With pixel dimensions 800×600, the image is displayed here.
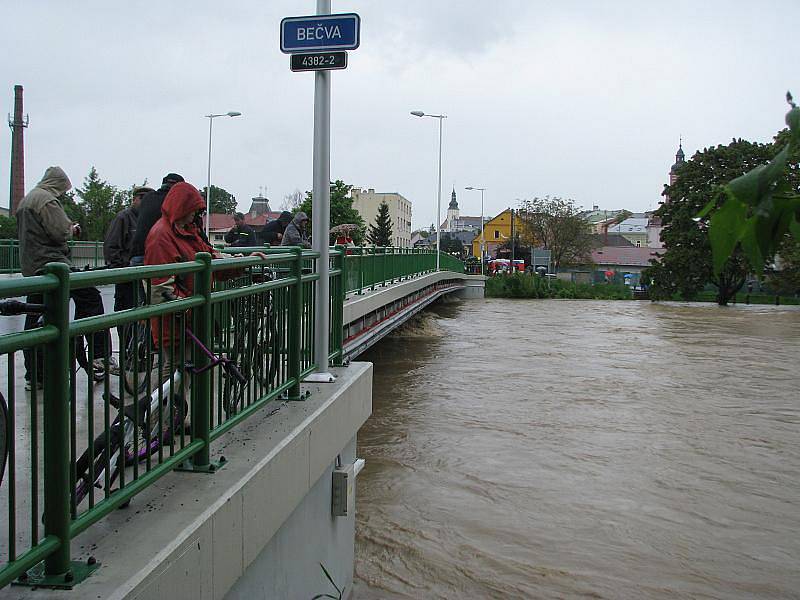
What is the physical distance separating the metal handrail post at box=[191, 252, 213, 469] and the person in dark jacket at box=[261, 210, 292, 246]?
25.0ft

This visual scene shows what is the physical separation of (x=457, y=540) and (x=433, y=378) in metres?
9.86

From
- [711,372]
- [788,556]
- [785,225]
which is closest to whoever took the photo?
[785,225]

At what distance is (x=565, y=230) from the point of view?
80.5m

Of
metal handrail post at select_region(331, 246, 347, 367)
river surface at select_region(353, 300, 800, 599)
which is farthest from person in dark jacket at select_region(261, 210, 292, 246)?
metal handrail post at select_region(331, 246, 347, 367)

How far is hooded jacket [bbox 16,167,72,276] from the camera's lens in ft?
19.9

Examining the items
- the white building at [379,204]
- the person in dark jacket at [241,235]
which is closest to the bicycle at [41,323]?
the person in dark jacket at [241,235]

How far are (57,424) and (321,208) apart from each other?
350 centimetres

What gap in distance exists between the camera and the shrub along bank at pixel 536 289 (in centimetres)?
5072

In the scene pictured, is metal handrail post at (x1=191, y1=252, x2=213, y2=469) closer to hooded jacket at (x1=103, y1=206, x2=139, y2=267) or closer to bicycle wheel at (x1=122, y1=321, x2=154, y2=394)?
bicycle wheel at (x1=122, y1=321, x2=154, y2=394)

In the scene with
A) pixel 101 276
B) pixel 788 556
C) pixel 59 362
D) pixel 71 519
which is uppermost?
pixel 101 276

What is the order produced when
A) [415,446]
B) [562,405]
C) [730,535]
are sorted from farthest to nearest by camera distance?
[562,405]
[415,446]
[730,535]

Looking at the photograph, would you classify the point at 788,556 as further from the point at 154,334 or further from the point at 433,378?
the point at 433,378

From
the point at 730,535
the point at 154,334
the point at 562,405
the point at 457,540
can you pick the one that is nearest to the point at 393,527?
the point at 457,540

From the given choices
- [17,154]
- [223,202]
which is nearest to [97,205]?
[17,154]
